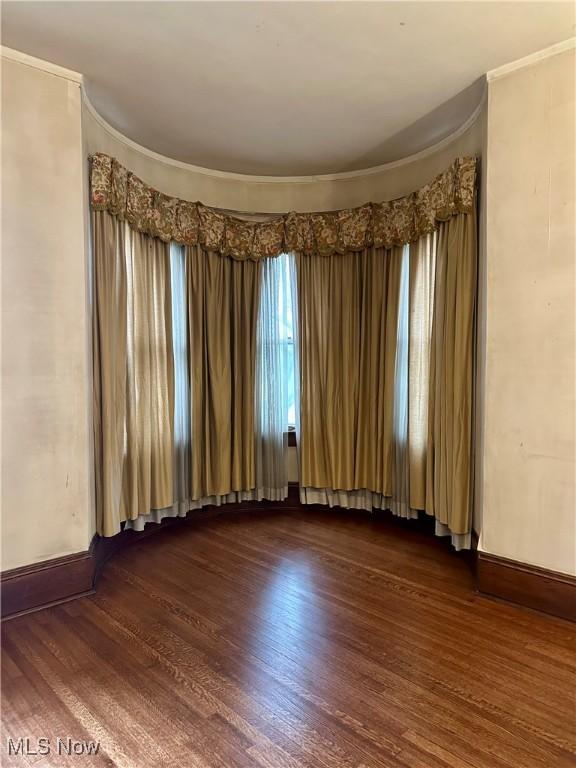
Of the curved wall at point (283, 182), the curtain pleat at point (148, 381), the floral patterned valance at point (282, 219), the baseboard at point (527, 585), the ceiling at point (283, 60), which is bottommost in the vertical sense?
the baseboard at point (527, 585)

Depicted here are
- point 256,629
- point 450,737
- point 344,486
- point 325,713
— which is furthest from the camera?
point 344,486

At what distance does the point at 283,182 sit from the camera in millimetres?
4105

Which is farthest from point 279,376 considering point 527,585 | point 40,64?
point 40,64

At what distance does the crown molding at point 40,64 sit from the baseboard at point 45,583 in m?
2.51

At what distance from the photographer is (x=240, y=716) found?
179 centimetres

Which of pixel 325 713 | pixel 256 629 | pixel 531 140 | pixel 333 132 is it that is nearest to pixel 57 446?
pixel 256 629

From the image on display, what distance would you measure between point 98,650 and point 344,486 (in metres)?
2.24

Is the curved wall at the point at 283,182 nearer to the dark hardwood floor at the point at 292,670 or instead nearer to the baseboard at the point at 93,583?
the baseboard at the point at 93,583

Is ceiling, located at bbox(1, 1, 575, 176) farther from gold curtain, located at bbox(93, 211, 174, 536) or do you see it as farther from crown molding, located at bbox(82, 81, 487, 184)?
gold curtain, located at bbox(93, 211, 174, 536)

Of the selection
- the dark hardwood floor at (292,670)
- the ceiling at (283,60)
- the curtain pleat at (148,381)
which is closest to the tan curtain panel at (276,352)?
the curtain pleat at (148,381)

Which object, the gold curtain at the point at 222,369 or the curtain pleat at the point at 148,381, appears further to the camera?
the gold curtain at the point at 222,369

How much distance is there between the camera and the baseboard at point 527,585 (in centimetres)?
241

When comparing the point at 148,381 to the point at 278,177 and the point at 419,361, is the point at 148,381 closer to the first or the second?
the point at 419,361

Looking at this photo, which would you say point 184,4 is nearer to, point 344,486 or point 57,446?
point 57,446
